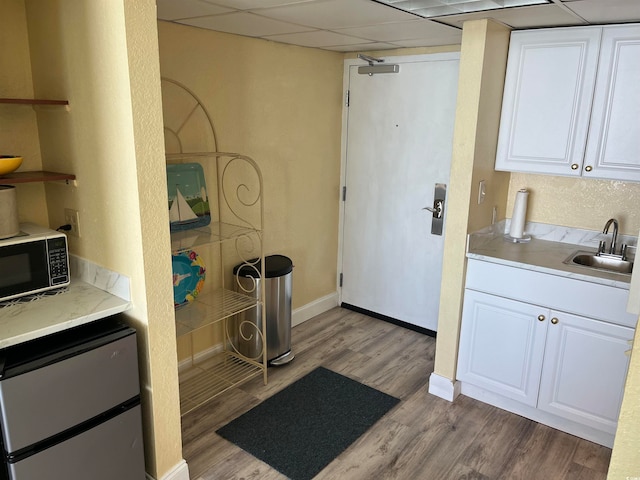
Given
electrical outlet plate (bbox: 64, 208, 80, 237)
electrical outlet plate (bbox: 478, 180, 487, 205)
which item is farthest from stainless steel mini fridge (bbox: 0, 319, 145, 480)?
electrical outlet plate (bbox: 478, 180, 487, 205)

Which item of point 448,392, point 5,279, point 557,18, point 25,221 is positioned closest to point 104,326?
point 5,279

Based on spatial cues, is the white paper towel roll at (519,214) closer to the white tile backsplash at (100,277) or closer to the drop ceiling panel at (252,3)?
the drop ceiling panel at (252,3)

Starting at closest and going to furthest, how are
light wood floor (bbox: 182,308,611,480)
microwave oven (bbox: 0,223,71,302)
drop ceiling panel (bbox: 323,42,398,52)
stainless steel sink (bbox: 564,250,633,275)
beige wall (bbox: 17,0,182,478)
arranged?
1. beige wall (bbox: 17,0,182,478)
2. microwave oven (bbox: 0,223,71,302)
3. light wood floor (bbox: 182,308,611,480)
4. stainless steel sink (bbox: 564,250,633,275)
5. drop ceiling panel (bbox: 323,42,398,52)

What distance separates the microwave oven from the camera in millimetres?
1874

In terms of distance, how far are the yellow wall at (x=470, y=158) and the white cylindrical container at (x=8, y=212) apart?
2.11m

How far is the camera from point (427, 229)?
3.66 metres

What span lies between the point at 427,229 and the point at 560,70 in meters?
1.45

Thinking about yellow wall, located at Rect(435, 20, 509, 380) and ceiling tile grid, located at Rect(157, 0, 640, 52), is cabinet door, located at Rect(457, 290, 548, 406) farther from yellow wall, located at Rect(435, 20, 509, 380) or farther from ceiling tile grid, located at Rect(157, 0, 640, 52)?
ceiling tile grid, located at Rect(157, 0, 640, 52)

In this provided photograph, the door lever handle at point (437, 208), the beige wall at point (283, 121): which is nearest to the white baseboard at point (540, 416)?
the door lever handle at point (437, 208)

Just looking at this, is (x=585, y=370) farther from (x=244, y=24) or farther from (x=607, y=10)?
(x=244, y=24)

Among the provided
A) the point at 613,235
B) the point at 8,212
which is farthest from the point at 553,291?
the point at 8,212

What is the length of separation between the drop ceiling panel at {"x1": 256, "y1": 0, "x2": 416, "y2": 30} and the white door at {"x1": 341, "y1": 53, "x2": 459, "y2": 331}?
40.9 inches

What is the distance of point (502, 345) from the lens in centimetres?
273

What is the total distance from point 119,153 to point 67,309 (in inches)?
25.2
